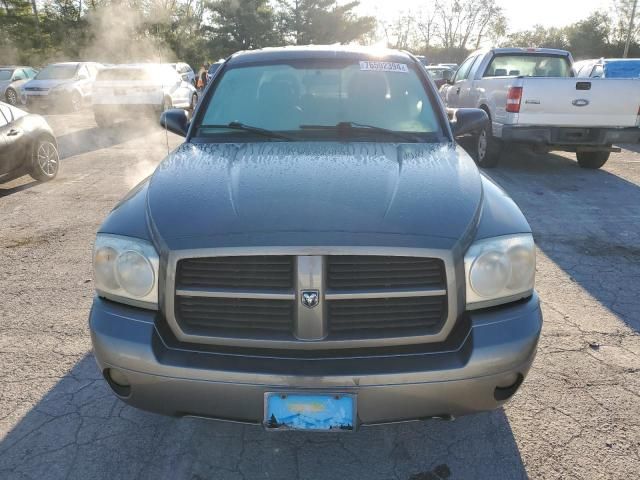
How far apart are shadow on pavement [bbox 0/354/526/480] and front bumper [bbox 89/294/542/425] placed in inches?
17.4

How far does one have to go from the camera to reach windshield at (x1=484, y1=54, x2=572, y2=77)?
897 centimetres

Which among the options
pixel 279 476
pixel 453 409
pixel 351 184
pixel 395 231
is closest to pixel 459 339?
pixel 453 409

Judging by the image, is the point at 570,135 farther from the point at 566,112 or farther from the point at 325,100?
the point at 325,100


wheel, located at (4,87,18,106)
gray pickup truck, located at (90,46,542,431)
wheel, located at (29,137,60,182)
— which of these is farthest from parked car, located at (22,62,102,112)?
gray pickup truck, located at (90,46,542,431)

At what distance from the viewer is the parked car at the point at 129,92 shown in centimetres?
1289

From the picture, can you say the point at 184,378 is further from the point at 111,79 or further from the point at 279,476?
the point at 111,79

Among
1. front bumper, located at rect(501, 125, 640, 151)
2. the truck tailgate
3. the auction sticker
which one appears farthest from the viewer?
front bumper, located at rect(501, 125, 640, 151)

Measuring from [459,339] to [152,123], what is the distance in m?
13.4

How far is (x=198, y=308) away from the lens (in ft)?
6.31

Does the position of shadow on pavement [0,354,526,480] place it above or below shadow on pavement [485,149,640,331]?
above

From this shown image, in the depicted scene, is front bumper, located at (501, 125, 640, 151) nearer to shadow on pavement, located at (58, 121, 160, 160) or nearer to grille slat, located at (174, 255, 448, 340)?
grille slat, located at (174, 255, 448, 340)

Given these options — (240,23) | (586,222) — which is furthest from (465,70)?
(240,23)

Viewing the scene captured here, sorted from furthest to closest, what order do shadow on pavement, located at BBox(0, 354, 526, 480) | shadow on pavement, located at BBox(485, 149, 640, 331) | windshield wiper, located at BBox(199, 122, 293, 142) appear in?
shadow on pavement, located at BBox(485, 149, 640, 331), windshield wiper, located at BBox(199, 122, 293, 142), shadow on pavement, located at BBox(0, 354, 526, 480)

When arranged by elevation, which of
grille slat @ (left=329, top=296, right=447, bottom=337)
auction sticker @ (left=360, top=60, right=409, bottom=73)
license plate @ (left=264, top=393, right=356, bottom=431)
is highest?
auction sticker @ (left=360, top=60, right=409, bottom=73)
